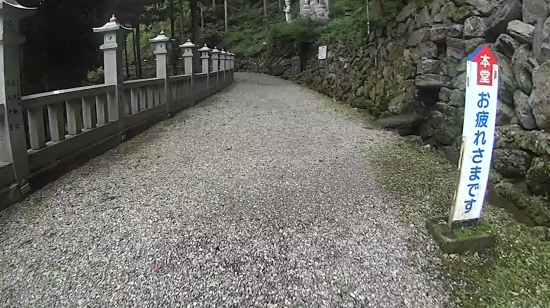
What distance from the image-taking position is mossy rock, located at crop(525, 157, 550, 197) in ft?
11.2

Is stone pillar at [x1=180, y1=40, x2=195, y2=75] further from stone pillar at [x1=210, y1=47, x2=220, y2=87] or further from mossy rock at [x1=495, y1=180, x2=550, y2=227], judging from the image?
mossy rock at [x1=495, y1=180, x2=550, y2=227]

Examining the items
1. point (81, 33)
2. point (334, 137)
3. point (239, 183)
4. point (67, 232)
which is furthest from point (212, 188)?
point (81, 33)

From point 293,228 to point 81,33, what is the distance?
7172mm

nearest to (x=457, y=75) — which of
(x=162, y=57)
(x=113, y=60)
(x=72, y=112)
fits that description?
(x=113, y=60)

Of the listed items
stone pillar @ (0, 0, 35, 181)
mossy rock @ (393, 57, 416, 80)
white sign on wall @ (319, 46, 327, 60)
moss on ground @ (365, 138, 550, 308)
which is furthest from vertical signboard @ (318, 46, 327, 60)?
stone pillar @ (0, 0, 35, 181)

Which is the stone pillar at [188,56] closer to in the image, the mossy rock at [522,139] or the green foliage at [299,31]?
the mossy rock at [522,139]

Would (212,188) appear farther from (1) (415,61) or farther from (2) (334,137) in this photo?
(1) (415,61)

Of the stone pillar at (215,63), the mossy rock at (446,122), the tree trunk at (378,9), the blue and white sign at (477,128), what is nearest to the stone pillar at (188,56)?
the stone pillar at (215,63)

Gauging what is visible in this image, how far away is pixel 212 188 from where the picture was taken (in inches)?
150

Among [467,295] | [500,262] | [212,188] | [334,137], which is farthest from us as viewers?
[334,137]

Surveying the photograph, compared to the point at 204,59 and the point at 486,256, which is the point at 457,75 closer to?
the point at 486,256

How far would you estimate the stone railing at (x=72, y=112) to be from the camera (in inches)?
123

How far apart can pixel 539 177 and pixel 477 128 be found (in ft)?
4.95

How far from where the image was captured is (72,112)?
4199 millimetres
